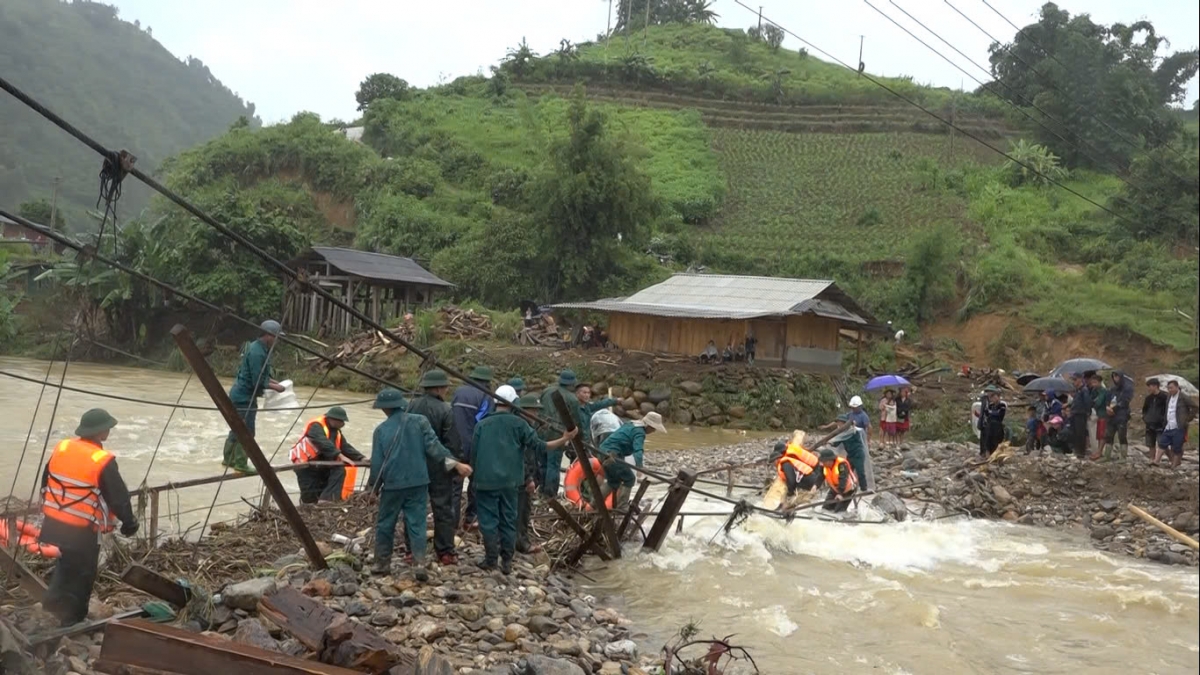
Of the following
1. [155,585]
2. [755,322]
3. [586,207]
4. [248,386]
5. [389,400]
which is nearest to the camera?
[155,585]

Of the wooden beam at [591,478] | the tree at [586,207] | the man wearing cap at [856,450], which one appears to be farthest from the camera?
the tree at [586,207]

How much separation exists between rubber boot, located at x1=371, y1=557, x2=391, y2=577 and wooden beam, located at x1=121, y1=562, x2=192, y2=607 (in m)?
1.53

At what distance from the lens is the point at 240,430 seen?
643cm

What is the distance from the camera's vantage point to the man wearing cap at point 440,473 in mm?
7738

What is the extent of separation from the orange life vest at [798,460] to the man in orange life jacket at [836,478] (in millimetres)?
134

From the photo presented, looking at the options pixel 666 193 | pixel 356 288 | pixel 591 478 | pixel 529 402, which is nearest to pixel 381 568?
pixel 591 478

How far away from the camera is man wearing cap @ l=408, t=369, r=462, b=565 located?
7.74 m

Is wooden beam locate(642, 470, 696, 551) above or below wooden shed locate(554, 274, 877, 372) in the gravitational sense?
below

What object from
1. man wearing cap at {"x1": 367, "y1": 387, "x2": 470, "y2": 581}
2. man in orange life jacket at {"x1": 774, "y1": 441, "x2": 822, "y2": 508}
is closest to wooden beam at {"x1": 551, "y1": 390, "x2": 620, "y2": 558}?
man wearing cap at {"x1": 367, "y1": 387, "x2": 470, "y2": 581}

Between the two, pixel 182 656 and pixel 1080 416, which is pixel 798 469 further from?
pixel 182 656

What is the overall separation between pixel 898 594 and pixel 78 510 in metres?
7.22

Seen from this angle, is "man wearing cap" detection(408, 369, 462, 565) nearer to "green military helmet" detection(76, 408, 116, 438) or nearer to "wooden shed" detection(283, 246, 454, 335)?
"green military helmet" detection(76, 408, 116, 438)

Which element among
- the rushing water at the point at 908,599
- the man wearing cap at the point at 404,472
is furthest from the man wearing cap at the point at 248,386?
the rushing water at the point at 908,599

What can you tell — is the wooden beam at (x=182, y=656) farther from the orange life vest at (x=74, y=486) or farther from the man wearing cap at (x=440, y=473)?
the man wearing cap at (x=440, y=473)
